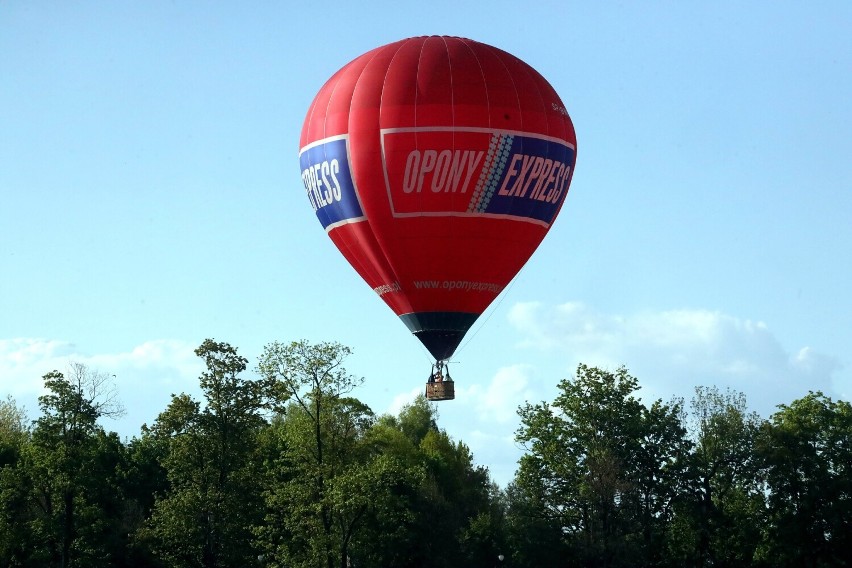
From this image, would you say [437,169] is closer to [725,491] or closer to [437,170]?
[437,170]

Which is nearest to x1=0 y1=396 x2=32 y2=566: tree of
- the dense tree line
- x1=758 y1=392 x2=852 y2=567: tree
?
the dense tree line

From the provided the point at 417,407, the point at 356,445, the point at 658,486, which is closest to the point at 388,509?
the point at 356,445

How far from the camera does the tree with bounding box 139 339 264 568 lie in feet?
232

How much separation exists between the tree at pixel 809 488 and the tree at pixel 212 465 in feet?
101

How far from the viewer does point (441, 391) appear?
184 ft

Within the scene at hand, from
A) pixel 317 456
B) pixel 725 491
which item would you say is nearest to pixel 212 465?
pixel 317 456

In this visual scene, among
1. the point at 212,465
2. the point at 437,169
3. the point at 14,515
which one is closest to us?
the point at 437,169

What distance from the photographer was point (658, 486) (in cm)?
8512

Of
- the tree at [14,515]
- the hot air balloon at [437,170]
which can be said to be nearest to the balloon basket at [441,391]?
the hot air balloon at [437,170]

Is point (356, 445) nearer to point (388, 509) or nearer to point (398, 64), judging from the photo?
point (388, 509)

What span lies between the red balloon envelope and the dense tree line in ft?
56.7

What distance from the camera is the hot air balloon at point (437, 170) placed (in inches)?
2153

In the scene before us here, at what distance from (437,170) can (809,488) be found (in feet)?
131

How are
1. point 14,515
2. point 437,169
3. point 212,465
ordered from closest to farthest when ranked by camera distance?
point 437,169, point 212,465, point 14,515
